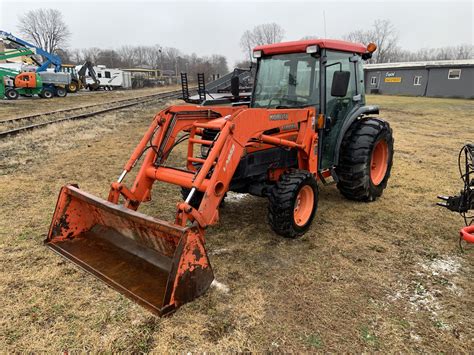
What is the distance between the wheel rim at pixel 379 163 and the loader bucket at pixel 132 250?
3764mm

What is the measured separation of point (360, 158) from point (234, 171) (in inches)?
89.2

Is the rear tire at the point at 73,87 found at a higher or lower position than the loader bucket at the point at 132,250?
higher

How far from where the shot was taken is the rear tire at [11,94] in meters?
23.6

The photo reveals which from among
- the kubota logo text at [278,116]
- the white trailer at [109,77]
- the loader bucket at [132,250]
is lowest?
the loader bucket at [132,250]

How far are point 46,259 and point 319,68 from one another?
12.7ft

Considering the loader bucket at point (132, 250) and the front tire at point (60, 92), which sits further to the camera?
the front tire at point (60, 92)

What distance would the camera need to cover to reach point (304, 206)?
14.7 feet

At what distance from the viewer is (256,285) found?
3.41 metres

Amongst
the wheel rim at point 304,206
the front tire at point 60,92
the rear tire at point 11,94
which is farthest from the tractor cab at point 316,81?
the front tire at point 60,92

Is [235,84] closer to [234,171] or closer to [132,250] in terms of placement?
[234,171]

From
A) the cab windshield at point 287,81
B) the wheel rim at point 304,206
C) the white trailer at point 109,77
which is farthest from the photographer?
the white trailer at point 109,77

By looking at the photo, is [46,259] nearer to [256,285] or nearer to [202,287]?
[202,287]

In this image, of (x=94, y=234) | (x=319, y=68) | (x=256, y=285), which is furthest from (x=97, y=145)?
(x=256, y=285)

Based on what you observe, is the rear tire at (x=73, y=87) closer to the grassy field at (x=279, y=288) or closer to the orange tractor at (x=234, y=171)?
the grassy field at (x=279, y=288)
